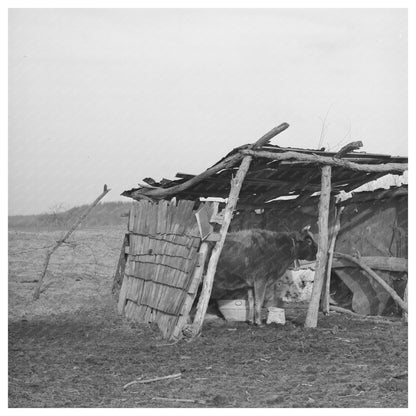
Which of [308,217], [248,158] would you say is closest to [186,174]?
[248,158]

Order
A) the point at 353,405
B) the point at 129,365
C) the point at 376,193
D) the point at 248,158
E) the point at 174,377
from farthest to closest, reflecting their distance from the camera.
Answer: the point at 376,193 → the point at 248,158 → the point at 129,365 → the point at 174,377 → the point at 353,405

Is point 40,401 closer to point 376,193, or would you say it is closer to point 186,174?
point 186,174

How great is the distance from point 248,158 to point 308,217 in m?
3.95

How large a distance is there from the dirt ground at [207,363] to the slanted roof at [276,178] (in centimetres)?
223

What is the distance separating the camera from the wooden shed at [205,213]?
10266 mm

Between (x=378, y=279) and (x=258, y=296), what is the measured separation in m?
2.17

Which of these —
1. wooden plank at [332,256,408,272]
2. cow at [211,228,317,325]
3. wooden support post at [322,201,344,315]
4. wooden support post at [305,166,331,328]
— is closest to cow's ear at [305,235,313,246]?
cow at [211,228,317,325]

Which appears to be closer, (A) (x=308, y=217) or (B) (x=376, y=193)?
(B) (x=376, y=193)

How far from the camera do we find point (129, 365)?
28.4 feet

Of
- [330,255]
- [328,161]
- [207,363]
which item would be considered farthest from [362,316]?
[207,363]

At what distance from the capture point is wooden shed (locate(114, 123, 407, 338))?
10.3 meters

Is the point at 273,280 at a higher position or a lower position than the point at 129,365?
higher

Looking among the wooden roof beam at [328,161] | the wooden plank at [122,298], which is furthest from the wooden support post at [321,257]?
the wooden plank at [122,298]

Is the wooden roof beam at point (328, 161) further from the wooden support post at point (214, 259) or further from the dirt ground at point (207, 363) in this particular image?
the dirt ground at point (207, 363)
